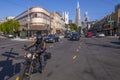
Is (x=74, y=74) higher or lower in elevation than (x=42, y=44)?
lower

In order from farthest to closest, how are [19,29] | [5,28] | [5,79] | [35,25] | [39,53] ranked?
1. [5,28]
2. [19,29]
3. [35,25]
4. [39,53]
5. [5,79]

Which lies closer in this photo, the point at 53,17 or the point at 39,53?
the point at 39,53

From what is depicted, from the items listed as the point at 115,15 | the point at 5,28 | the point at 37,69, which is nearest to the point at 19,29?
the point at 5,28

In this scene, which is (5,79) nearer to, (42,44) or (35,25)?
(42,44)

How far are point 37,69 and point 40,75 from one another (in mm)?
411

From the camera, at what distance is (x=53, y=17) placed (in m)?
124

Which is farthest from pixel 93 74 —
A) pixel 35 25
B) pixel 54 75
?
pixel 35 25

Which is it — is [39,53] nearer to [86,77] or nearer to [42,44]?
[42,44]

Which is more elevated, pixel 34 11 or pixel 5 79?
pixel 34 11

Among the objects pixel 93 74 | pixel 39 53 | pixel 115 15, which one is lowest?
pixel 93 74

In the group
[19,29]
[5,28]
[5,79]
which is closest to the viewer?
[5,79]

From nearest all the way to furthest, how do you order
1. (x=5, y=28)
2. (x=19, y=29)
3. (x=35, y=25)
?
(x=35, y=25), (x=19, y=29), (x=5, y=28)

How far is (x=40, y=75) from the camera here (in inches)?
388

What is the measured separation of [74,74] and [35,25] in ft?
286
